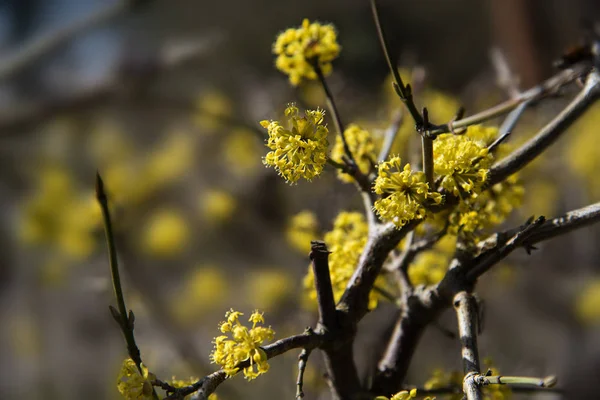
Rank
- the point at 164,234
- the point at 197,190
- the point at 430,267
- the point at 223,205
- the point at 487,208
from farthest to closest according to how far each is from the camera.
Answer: the point at 197,190, the point at 164,234, the point at 223,205, the point at 430,267, the point at 487,208

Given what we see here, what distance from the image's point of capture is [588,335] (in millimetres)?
2691

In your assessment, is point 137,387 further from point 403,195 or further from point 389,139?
point 389,139

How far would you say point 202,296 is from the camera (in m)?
3.06

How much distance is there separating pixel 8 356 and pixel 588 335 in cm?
315

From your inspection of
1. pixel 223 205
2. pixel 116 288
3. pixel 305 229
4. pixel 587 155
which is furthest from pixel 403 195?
pixel 587 155

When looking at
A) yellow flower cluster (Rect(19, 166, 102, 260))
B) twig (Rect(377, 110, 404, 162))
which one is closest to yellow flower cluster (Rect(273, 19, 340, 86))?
twig (Rect(377, 110, 404, 162))

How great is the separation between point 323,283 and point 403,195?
0.43ft

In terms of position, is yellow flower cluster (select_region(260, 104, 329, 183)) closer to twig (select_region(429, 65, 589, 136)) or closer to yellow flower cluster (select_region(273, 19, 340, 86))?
twig (select_region(429, 65, 589, 136))

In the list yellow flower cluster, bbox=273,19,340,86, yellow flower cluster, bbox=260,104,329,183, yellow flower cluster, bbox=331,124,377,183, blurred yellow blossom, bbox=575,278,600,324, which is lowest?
yellow flower cluster, bbox=260,104,329,183

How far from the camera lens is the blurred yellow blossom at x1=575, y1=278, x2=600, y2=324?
8.61ft

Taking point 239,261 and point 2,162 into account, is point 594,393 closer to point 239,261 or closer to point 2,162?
point 239,261

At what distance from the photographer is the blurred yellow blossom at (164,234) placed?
345 centimetres

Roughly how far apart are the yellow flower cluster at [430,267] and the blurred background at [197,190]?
361mm

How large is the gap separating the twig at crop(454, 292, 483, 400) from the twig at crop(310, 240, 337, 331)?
5.5 inches
